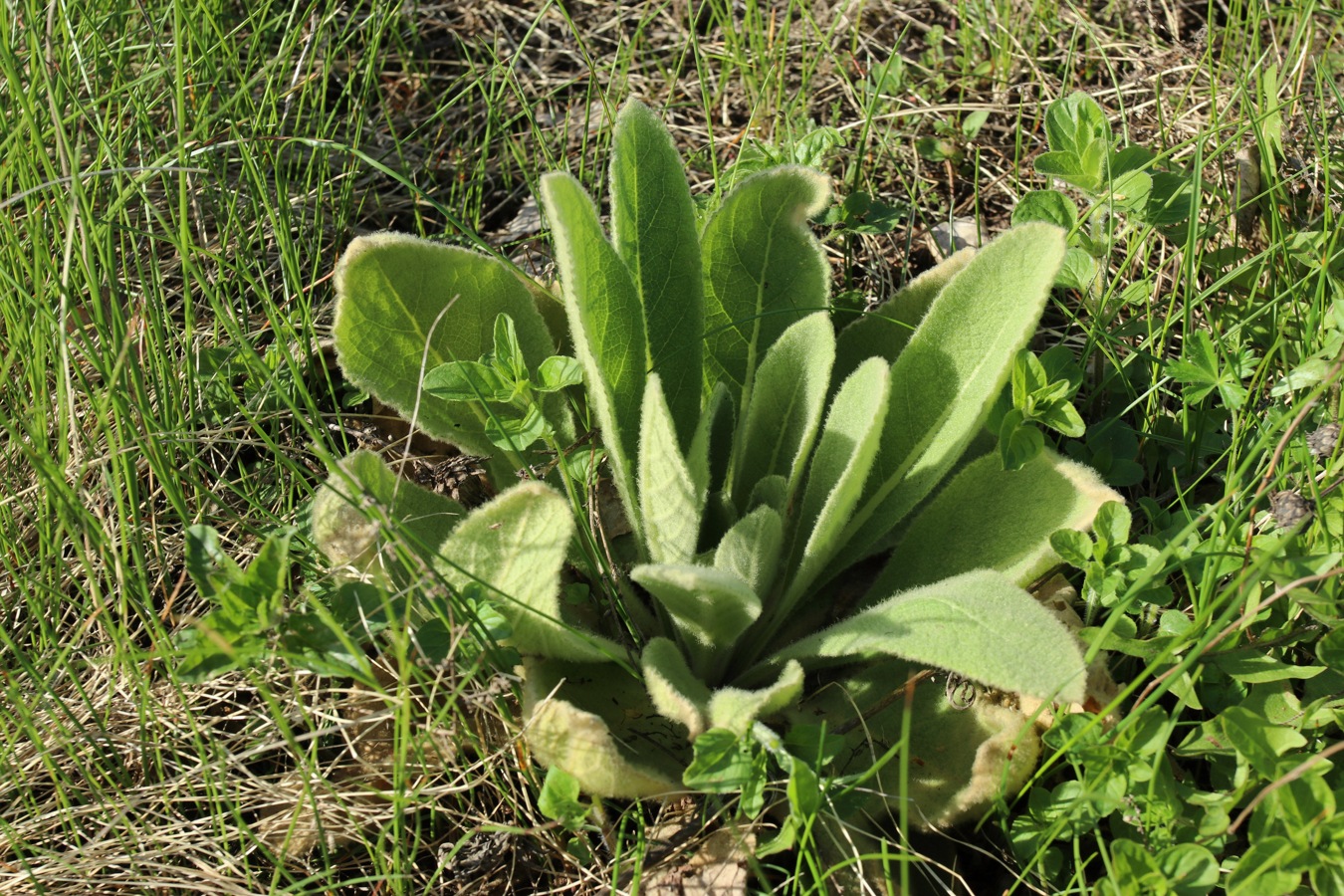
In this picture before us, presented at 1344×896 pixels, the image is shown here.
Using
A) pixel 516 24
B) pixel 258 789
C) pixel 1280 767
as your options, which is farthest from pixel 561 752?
pixel 516 24

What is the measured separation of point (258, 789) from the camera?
178 cm

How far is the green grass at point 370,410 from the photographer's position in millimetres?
1696

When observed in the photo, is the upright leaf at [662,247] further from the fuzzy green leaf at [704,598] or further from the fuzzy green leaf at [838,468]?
the fuzzy green leaf at [704,598]

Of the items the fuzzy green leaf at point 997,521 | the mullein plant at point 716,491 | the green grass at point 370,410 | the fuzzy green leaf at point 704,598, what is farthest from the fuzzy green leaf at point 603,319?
the fuzzy green leaf at point 997,521

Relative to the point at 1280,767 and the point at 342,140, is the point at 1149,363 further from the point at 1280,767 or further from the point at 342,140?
the point at 342,140

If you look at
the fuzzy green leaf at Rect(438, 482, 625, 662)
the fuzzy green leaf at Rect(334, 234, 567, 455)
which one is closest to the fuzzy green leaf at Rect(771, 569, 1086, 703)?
the fuzzy green leaf at Rect(438, 482, 625, 662)

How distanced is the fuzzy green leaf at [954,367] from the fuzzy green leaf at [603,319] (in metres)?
Answer: 0.41

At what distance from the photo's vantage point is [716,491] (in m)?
2.04

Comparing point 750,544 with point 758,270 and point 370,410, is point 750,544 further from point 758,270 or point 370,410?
point 370,410

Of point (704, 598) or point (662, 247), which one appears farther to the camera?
point (662, 247)

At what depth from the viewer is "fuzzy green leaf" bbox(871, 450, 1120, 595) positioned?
181 centimetres

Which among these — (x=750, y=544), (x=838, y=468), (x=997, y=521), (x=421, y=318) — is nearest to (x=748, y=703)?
(x=750, y=544)

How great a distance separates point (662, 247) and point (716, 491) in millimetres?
424

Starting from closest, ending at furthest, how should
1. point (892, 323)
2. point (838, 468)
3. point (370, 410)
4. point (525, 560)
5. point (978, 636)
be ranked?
point (978, 636)
point (525, 560)
point (838, 468)
point (892, 323)
point (370, 410)
